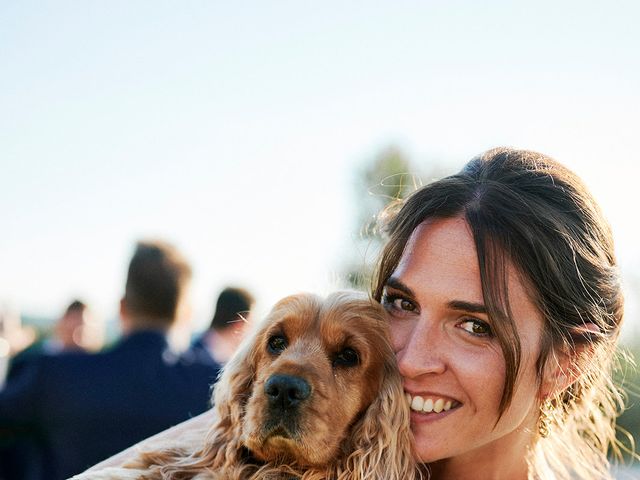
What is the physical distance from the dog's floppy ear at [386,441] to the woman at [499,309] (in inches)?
2.6

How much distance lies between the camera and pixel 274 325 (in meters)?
3.81

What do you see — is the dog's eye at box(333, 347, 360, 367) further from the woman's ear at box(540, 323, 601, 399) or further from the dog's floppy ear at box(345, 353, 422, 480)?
the woman's ear at box(540, 323, 601, 399)

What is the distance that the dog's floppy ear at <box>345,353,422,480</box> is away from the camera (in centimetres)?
339

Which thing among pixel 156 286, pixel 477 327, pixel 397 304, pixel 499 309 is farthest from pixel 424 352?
pixel 156 286

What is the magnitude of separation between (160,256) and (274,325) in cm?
240

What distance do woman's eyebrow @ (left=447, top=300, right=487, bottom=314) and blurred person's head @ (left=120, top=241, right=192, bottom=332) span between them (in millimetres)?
2901

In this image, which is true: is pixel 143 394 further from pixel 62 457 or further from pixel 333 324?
pixel 333 324

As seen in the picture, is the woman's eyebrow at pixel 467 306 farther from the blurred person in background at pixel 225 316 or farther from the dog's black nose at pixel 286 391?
the blurred person in background at pixel 225 316

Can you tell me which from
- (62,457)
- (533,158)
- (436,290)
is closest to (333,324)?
(436,290)

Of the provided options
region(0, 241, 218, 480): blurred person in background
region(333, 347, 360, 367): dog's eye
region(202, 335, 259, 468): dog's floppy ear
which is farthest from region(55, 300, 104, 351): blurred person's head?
region(333, 347, 360, 367): dog's eye

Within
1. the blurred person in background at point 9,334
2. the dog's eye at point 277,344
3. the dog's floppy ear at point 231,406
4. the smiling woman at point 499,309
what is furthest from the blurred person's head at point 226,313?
the smiling woman at point 499,309

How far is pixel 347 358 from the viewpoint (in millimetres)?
3666

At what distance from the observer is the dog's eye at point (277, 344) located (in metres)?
3.79

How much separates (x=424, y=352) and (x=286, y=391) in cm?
57
